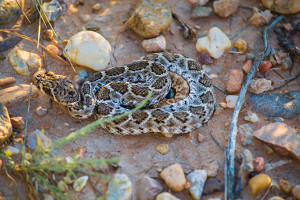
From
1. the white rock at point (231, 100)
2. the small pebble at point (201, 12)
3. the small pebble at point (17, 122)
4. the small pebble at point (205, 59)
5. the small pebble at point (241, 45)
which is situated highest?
the small pebble at point (201, 12)

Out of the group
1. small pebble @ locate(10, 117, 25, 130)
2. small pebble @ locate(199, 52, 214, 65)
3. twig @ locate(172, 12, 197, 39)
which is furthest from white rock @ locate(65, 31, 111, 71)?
small pebble @ locate(199, 52, 214, 65)

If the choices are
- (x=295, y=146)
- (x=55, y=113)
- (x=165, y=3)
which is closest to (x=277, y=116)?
(x=295, y=146)

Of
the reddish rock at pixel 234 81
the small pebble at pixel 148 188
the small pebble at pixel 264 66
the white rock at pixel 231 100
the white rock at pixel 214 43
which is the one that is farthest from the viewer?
the white rock at pixel 214 43

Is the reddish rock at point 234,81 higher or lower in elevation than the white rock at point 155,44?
lower

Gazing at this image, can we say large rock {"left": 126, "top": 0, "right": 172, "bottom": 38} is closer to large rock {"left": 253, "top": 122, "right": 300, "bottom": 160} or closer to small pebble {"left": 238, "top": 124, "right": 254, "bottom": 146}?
small pebble {"left": 238, "top": 124, "right": 254, "bottom": 146}

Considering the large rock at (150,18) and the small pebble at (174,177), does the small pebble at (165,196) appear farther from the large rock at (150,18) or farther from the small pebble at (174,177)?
the large rock at (150,18)

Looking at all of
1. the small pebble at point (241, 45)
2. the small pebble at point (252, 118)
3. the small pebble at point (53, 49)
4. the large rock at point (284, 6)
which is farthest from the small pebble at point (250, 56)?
the small pebble at point (53, 49)

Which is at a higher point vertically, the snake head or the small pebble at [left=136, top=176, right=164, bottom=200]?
the snake head
